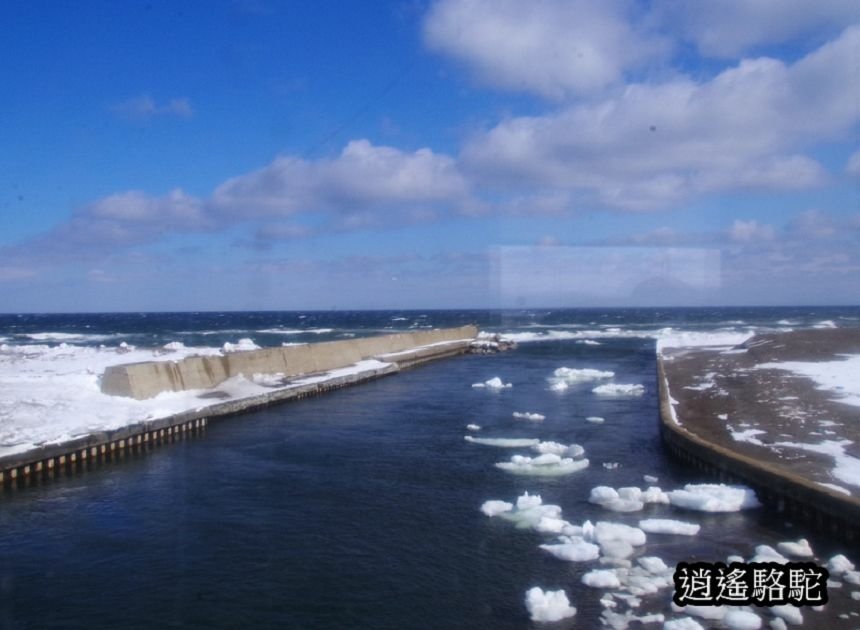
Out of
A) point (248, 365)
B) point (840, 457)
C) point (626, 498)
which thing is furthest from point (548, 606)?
point (248, 365)

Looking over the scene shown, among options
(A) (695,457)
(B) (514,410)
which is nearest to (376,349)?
(B) (514,410)

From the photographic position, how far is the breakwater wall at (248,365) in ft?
74.8

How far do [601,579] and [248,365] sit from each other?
22.6 meters

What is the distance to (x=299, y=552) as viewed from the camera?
11516 millimetres

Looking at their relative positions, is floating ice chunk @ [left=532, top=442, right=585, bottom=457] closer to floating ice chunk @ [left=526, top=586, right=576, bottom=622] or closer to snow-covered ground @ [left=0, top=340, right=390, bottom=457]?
floating ice chunk @ [left=526, top=586, right=576, bottom=622]

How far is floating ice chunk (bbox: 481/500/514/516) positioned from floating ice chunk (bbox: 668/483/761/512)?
3.08m

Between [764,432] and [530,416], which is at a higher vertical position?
[764,432]

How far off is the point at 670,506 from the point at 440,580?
519 centimetres

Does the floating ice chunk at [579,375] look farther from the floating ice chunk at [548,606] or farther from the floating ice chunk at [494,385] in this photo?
the floating ice chunk at [548,606]

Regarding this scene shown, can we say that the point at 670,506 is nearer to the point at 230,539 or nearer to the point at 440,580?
the point at 440,580

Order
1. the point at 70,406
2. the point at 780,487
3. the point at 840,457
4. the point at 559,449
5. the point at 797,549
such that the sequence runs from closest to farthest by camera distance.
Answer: the point at 797,549 → the point at 780,487 → the point at 840,457 → the point at 559,449 → the point at 70,406

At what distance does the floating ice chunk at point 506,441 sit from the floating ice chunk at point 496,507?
584 centimetres

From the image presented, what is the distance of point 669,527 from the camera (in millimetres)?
11750

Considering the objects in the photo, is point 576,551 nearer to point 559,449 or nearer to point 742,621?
point 742,621
